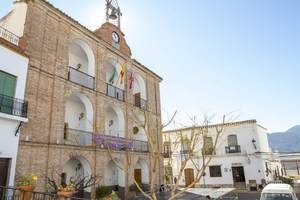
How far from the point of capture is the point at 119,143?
1752cm

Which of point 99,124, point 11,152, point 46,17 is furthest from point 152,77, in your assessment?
point 11,152

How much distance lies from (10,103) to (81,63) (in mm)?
8233

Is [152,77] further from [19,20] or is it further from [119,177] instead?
[19,20]

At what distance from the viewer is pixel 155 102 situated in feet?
80.0

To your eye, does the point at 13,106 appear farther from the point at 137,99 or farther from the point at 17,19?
the point at 137,99

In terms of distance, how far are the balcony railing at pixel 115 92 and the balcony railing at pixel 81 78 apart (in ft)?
5.53

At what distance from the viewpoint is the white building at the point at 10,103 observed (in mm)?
10180

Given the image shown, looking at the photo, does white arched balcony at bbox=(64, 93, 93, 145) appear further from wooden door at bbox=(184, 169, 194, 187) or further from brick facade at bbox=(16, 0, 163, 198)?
wooden door at bbox=(184, 169, 194, 187)

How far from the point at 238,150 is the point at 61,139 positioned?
75.7 feet

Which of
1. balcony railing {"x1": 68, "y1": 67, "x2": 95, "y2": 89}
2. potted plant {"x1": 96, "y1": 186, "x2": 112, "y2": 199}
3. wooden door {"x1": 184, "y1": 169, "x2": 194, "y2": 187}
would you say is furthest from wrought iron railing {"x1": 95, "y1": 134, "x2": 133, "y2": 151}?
wooden door {"x1": 184, "y1": 169, "x2": 194, "y2": 187}

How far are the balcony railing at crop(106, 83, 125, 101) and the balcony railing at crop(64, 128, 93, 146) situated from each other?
12.4 feet

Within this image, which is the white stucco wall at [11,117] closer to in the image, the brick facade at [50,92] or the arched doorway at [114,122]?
the brick facade at [50,92]

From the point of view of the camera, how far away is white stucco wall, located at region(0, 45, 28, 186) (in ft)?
33.3

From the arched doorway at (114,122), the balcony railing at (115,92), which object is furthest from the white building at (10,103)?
the arched doorway at (114,122)
